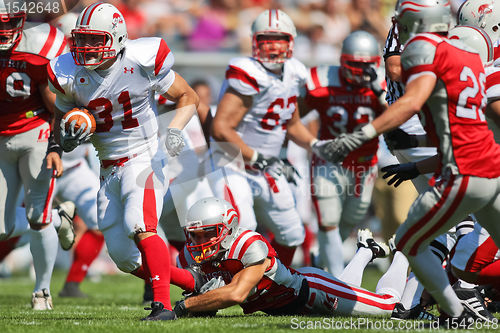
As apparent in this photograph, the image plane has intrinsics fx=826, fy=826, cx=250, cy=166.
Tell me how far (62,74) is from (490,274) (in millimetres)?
2830

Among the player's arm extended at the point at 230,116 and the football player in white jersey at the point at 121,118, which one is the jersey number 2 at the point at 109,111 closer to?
the football player in white jersey at the point at 121,118

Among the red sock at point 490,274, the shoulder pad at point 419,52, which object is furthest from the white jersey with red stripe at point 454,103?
the red sock at point 490,274

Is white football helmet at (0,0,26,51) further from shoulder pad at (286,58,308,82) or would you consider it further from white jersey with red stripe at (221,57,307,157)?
shoulder pad at (286,58,308,82)

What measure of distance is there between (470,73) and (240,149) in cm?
276

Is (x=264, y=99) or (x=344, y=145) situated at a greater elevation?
(x=344, y=145)

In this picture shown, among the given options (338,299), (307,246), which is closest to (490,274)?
(338,299)

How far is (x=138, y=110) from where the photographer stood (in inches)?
202

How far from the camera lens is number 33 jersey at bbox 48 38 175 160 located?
4977 millimetres

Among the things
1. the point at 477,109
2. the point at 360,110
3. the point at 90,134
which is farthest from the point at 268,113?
the point at 477,109

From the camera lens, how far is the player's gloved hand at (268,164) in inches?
257

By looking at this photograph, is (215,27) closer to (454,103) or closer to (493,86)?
(493,86)

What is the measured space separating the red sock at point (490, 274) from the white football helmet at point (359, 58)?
8.12 ft

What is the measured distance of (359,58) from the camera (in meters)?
6.93

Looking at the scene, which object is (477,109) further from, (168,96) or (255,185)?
(255,185)
